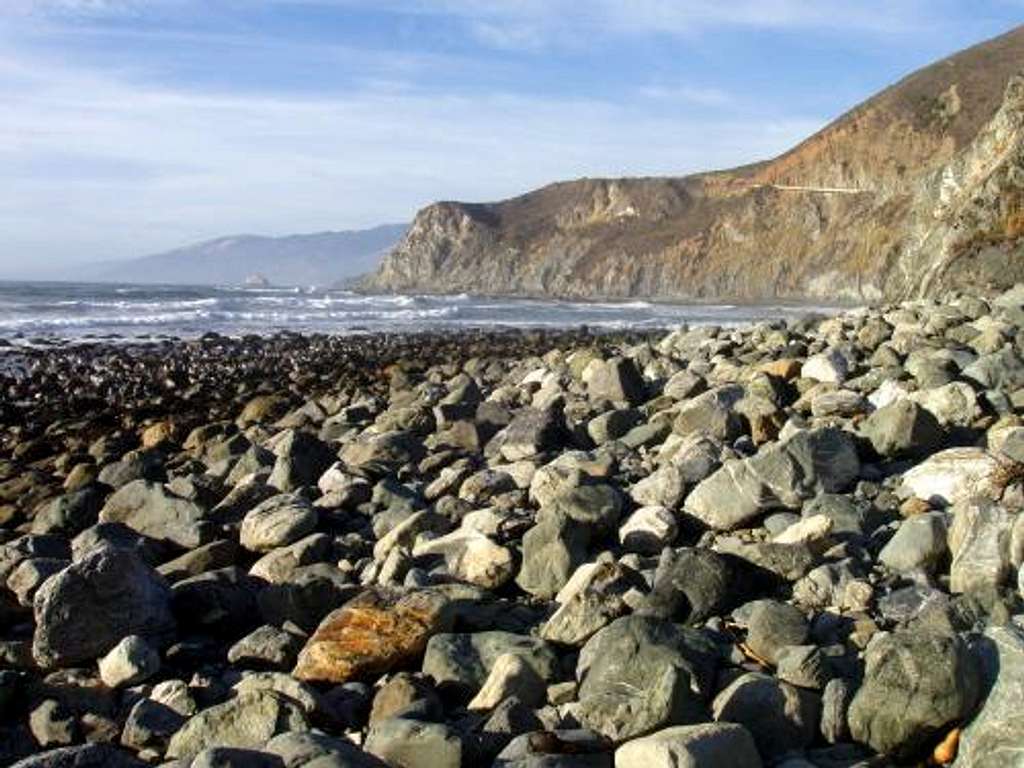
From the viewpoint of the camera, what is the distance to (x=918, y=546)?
5.13 m

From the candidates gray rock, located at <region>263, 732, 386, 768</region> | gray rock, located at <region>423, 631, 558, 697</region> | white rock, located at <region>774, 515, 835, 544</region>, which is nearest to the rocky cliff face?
white rock, located at <region>774, 515, 835, 544</region>

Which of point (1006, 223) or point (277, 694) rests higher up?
point (1006, 223)

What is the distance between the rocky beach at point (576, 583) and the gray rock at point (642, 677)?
0.01 metres

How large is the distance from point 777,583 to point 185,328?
31.4 metres

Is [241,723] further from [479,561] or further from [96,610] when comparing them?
[479,561]

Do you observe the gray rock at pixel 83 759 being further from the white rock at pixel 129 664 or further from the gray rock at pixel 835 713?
the gray rock at pixel 835 713

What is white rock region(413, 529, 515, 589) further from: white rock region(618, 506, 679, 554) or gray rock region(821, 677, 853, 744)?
gray rock region(821, 677, 853, 744)

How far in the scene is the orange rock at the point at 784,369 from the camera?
9109 millimetres

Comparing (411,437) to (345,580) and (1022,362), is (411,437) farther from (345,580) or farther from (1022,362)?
(1022,362)

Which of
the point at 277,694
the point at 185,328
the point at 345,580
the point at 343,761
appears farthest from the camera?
the point at 185,328

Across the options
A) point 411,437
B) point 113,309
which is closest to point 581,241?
point 113,309

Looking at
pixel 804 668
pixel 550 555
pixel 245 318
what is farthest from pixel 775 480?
pixel 245 318

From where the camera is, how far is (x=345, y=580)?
19.9 feet

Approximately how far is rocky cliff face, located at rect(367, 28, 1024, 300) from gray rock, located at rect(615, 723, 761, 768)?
173ft
